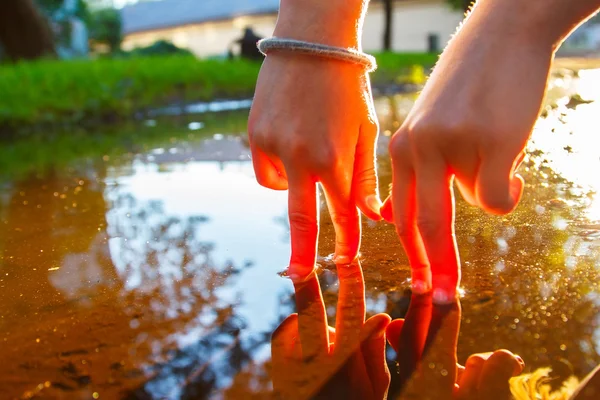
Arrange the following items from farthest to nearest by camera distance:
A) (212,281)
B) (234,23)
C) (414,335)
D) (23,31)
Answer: (234,23) → (23,31) → (212,281) → (414,335)

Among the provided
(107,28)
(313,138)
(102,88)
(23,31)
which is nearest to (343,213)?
(313,138)

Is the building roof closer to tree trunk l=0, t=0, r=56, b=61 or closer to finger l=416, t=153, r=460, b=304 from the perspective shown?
tree trunk l=0, t=0, r=56, b=61

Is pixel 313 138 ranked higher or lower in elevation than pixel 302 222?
higher

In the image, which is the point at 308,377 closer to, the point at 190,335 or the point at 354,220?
the point at 190,335

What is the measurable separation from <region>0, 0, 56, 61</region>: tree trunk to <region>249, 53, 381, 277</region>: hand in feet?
23.1

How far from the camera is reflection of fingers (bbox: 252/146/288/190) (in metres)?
0.83

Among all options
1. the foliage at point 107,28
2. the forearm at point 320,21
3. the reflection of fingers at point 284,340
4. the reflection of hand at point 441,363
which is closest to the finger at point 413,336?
the reflection of hand at point 441,363

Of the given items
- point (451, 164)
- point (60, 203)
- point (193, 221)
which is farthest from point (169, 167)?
point (451, 164)

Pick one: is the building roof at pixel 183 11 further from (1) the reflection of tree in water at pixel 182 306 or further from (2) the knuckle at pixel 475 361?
(2) the knuckle at pixel 475 361

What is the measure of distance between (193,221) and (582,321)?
2.65 feet

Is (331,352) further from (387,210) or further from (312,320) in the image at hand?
(387,210)

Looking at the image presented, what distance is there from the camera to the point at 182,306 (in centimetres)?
79

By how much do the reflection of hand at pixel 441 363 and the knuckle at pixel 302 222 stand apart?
18 cm

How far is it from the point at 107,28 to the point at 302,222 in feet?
73.8
